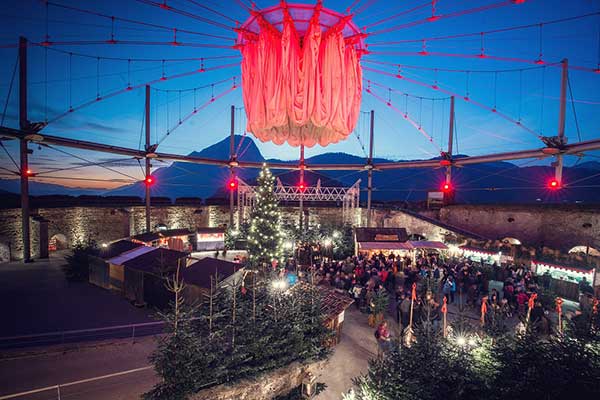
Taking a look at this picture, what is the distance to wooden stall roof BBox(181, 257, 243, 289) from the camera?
9.30 m

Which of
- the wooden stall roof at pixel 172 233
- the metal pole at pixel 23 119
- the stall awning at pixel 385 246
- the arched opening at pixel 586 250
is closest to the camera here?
the metal pole at pixel 23 119

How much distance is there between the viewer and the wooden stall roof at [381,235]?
16391 millimetres

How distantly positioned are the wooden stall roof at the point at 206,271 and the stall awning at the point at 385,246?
329 inches

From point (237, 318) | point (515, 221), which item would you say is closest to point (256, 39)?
point (237, 318)

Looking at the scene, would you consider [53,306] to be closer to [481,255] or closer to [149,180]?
[149,180]

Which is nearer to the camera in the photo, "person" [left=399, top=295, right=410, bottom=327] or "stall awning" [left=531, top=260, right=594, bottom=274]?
"person" [left=399, top=295, right=410, bottom=327]

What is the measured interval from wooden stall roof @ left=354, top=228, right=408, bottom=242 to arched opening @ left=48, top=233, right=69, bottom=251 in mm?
19854

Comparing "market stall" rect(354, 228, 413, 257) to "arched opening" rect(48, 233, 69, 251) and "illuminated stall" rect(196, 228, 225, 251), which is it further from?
"arched opening" rect(48, 233, 69, 251)

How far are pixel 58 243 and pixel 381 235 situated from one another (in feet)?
72.2

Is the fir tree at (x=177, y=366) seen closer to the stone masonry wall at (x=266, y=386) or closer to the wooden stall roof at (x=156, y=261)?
the stone masonry wall at (x=266, y=386)

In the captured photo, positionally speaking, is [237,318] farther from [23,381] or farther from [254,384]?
[23,381]

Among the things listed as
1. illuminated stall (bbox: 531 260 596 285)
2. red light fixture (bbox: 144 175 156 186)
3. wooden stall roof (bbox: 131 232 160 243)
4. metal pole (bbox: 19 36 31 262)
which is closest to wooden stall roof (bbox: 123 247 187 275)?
wooden stall roof (bbox: 131 232 160 243)

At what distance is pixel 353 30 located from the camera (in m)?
4.08

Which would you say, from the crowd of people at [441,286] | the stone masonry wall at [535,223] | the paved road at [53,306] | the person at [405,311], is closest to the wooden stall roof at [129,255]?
the paved road at [53,306]
